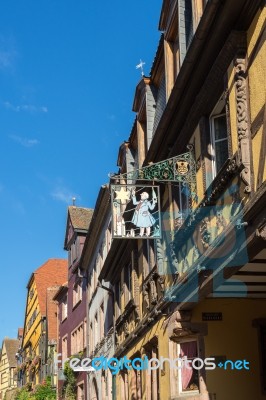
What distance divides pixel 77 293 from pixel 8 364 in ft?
131

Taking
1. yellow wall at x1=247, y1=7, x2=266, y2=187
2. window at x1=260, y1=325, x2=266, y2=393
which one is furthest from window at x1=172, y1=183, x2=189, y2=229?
yellow wall at x1=247, y1=7, x2=266, y2=187

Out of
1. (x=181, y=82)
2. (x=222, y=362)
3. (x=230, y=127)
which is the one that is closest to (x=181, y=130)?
(x=181, y=82)

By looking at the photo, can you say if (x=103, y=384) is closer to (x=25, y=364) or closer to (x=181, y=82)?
(x=181, y=82)

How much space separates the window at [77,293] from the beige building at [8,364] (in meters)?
35.8

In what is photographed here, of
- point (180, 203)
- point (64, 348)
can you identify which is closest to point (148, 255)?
point (180, 203)

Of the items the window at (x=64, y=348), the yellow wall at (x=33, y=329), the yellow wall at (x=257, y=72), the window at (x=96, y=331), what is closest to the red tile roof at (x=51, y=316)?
the yellow wall at (x=33, y=329)

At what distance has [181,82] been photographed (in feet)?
39.8

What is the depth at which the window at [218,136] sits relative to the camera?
1128cm

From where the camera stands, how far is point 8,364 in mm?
74562

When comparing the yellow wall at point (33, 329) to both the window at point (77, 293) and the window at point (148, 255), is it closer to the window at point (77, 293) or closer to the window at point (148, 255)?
the window at point (77, 293)

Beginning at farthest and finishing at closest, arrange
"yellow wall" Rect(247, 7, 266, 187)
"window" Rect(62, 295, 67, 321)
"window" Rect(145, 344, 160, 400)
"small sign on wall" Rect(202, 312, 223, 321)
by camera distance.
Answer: "window" Rect(62, 295, 67, 321) → "window" Rect(145, 344, 160, 400) → "small sign on wall" Rect(202, 312, 223, 321) → "yellow wall" Rect(247, 7, 266, 187)

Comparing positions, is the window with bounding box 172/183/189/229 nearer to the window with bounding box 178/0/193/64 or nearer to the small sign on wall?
the small sign on wall

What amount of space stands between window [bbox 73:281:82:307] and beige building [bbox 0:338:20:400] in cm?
3584

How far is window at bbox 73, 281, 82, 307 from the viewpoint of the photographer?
3703cm
